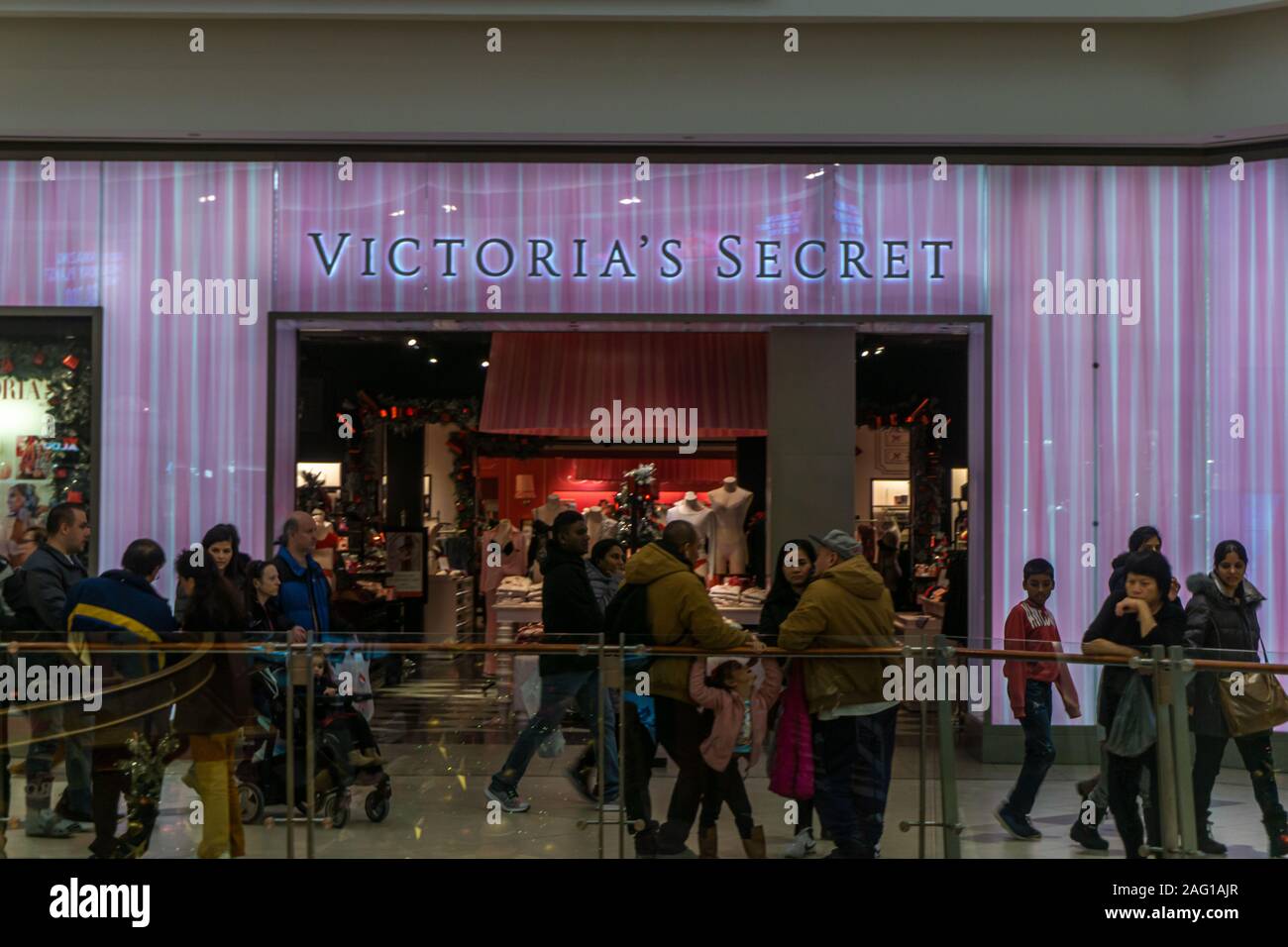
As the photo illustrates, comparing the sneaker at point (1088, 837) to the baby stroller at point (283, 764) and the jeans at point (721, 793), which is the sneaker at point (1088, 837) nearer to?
the jeans at point (721, 793)

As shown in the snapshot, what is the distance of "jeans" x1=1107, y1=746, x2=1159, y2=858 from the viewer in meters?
5.53

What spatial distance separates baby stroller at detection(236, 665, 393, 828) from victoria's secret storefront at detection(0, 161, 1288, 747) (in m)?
2.82

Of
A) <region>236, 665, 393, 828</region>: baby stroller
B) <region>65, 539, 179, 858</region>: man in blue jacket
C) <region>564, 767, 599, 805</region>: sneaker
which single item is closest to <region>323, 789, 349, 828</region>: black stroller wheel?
<region>236, 665, 393, 828</region>: baby stroller

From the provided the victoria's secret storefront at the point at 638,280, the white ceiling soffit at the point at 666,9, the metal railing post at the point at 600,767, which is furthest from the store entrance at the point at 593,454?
the metal railing post at the point at 600,767

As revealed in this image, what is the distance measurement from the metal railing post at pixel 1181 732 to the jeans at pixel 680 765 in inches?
76.6

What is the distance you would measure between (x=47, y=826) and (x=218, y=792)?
70cm

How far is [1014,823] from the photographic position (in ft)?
19.2

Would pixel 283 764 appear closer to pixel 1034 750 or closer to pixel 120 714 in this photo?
pixel 120 714

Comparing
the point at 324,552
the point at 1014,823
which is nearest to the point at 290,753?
the point at 1014,823

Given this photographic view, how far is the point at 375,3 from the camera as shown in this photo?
26.1 ft

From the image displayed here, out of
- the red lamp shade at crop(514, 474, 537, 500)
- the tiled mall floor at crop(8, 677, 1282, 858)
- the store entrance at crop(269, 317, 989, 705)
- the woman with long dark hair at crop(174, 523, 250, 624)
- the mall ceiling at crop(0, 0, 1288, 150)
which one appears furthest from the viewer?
the red lamp shade at crop(514, 474, 537, 500)

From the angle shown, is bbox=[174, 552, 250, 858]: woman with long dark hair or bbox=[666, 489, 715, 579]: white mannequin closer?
bbox=[174, 552, 250, 858]: woman with long dark hair

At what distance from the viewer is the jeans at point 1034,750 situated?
19.1 ft

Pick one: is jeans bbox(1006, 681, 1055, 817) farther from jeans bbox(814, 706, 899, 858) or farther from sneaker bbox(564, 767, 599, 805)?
sneaker bbox(564, 767, 599, 805)
